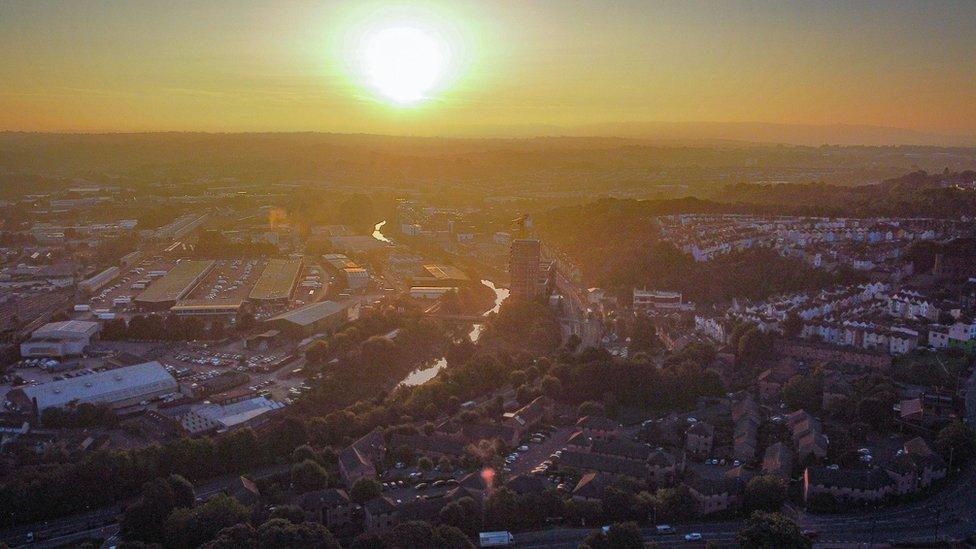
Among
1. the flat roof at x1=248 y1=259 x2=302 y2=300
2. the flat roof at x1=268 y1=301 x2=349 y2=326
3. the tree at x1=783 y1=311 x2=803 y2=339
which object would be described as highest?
the tree at x1=783 y1=311 x2=803 y2=339

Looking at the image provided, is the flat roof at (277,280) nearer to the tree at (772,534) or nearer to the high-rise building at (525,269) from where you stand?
the high-rise building at (525,269)

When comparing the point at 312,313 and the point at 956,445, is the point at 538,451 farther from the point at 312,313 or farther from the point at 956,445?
the point at 312,313

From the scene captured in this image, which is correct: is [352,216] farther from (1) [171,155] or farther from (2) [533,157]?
(1) [171,155]

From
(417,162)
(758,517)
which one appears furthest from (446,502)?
(417,162)

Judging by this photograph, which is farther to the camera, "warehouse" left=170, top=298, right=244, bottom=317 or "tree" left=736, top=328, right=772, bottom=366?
"warehouse" left=170, top=298, right=244, bottom=317

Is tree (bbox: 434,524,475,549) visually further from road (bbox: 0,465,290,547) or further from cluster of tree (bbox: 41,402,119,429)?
cluster of tree (bbox: 41,402,119,429)

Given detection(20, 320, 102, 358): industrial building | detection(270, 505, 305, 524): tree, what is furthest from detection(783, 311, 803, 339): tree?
detection(20, 320, 102, 358): industrial building

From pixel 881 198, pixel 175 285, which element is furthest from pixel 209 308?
pixel 881 198
